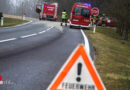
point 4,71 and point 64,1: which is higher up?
point 64,1

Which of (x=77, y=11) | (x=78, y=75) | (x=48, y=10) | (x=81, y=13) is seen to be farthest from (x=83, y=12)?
(x=78, y=75)

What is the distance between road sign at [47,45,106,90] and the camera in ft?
10.5

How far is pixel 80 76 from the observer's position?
3.25 m

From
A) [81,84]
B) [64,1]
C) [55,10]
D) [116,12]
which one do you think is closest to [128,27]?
[116,12]

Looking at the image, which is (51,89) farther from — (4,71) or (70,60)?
(4,71)

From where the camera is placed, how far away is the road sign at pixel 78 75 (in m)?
3.20

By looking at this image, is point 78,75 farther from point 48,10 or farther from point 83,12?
point 48,10

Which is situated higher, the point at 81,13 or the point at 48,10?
the point at 48,10

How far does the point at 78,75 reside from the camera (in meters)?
3.25

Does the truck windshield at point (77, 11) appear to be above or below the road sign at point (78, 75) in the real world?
above

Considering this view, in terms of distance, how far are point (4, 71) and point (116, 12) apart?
2590 centimetres

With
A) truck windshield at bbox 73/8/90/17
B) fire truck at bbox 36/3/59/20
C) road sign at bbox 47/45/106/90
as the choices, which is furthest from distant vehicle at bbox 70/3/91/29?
road sign at bbox 47/45/106/90

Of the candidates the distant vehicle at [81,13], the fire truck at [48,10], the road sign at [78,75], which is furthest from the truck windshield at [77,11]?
the road sign at [78,75]

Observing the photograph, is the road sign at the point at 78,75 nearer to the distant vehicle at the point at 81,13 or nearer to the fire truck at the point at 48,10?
the distant vehicle at the point at 81,13
